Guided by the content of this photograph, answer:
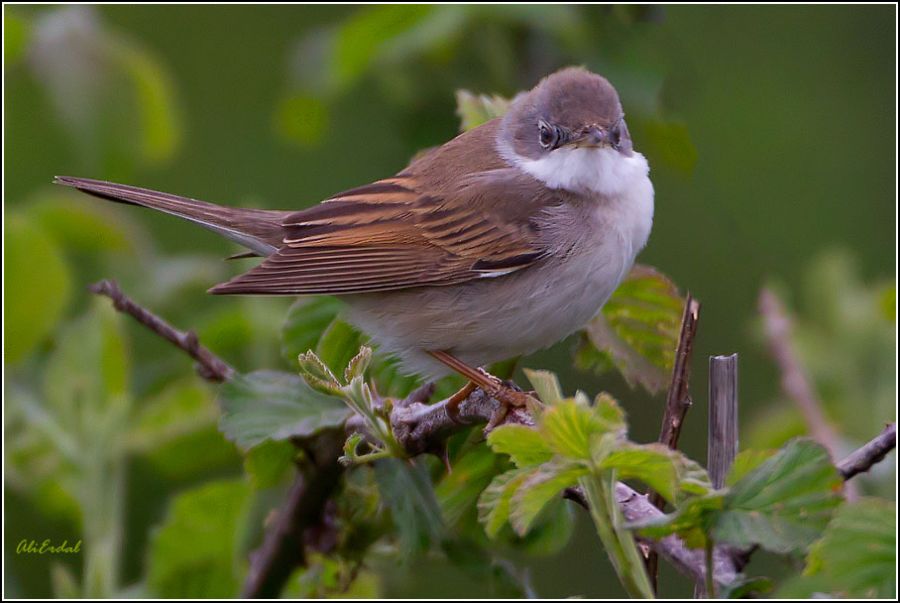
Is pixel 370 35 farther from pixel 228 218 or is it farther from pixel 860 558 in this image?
pixel 860 558

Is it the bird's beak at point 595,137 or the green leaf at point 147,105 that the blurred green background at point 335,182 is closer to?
the green leaf at point 147,105

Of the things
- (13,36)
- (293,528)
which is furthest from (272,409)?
(13,36)

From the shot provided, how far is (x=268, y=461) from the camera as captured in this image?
2.52 m

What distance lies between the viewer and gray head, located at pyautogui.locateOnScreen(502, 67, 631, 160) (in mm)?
3217

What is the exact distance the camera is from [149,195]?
3328mm

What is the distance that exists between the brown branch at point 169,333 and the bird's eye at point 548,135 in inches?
51.6

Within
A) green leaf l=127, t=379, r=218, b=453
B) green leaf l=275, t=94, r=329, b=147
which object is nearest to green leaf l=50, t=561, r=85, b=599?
green leaf l=127, t=379, r=218, b=453

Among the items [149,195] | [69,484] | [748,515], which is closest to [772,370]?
[149,195]

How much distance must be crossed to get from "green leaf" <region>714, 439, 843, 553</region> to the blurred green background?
138 centimetres

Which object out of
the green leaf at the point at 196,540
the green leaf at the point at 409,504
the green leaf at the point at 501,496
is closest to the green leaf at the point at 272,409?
the green leaf at the point at 409,504

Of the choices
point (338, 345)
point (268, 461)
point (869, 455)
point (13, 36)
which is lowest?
point (869, 455)

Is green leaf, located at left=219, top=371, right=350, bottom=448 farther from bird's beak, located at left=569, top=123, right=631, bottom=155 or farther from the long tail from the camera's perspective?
bird's beak, located at left=569, top=123, right=631, bottom=155

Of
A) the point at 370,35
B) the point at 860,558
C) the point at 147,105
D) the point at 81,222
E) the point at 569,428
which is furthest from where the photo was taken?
the point at 147,105

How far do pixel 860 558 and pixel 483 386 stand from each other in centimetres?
151
